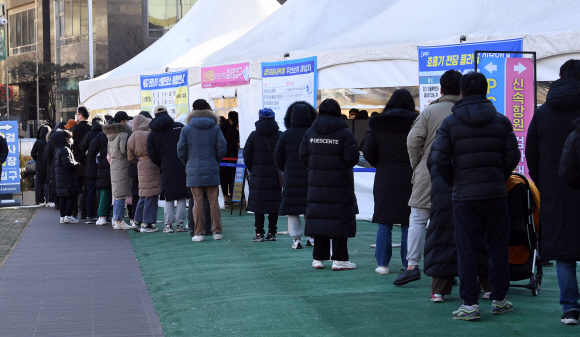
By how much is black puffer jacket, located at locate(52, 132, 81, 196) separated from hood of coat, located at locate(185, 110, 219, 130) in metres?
3.29

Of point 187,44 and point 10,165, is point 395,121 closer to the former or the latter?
point 187,44

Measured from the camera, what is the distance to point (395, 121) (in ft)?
23.6

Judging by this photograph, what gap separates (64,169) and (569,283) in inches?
373

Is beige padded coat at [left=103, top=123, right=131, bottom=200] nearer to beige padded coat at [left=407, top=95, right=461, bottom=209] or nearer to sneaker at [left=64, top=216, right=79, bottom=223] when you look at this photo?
sneaker at [left=64, top=216, right=79, bottom=223]

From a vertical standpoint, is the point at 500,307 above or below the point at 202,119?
below

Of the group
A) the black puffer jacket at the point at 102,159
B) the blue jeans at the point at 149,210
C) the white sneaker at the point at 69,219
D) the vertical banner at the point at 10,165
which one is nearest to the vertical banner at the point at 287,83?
the blue jeans at the point at 149,210

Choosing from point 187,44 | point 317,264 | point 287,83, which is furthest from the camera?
point 187,44

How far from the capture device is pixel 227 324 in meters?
5.74

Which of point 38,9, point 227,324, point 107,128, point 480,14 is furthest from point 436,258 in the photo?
point 38,9

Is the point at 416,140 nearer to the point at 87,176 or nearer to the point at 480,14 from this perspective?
the point at 480,14

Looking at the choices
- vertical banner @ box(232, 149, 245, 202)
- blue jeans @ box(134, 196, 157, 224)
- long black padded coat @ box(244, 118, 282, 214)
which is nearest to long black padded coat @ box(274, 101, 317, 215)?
long black padded coat @ box(244, 118, 282, 214)

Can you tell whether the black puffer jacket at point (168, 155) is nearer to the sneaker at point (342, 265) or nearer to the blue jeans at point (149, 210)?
the blue jeans at point (149, 210)

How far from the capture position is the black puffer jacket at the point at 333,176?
7.62 metres

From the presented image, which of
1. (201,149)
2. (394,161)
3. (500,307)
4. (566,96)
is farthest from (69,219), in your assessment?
(566,96)
